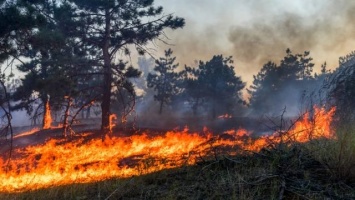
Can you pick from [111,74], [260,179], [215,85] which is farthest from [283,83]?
[260,179]

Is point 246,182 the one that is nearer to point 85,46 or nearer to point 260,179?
point 260,179

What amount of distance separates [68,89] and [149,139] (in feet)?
17.6

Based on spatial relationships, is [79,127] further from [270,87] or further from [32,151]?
[270,87]

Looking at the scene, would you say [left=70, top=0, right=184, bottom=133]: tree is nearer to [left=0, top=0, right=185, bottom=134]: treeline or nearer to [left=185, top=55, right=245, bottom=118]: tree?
[left=0, top=0, right=185, bottom=134]: treeline

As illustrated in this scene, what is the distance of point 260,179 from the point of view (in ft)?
12.3

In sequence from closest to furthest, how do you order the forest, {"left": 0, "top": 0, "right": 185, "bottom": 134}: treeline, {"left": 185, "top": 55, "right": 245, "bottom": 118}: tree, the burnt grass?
the burnt grass < the forest < {"left": 0, "top": 0, "right": 185, "bottom": 134}: treeline < {"left": 185, "top": 55, "right": 245, "bottom": 118}: tree

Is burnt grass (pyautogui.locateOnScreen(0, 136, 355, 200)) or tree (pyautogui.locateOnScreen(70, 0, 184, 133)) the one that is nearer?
burnt grass (pyautogui.locateOnScreen(0, 136, 355, 200))

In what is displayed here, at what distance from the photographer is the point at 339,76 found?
1160 centimetres

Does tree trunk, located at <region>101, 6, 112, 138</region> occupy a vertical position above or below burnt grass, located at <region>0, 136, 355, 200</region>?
above

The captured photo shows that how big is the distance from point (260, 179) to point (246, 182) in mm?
196

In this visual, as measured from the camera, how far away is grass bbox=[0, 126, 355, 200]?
11.8ft

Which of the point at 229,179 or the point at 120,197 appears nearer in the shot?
the point at 229,179

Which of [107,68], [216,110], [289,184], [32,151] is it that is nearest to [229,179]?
[289,184]

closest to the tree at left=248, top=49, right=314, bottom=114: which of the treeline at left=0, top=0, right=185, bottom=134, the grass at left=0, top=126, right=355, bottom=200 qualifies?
the treeline at left=0, top=0, right=185, bottom=134
